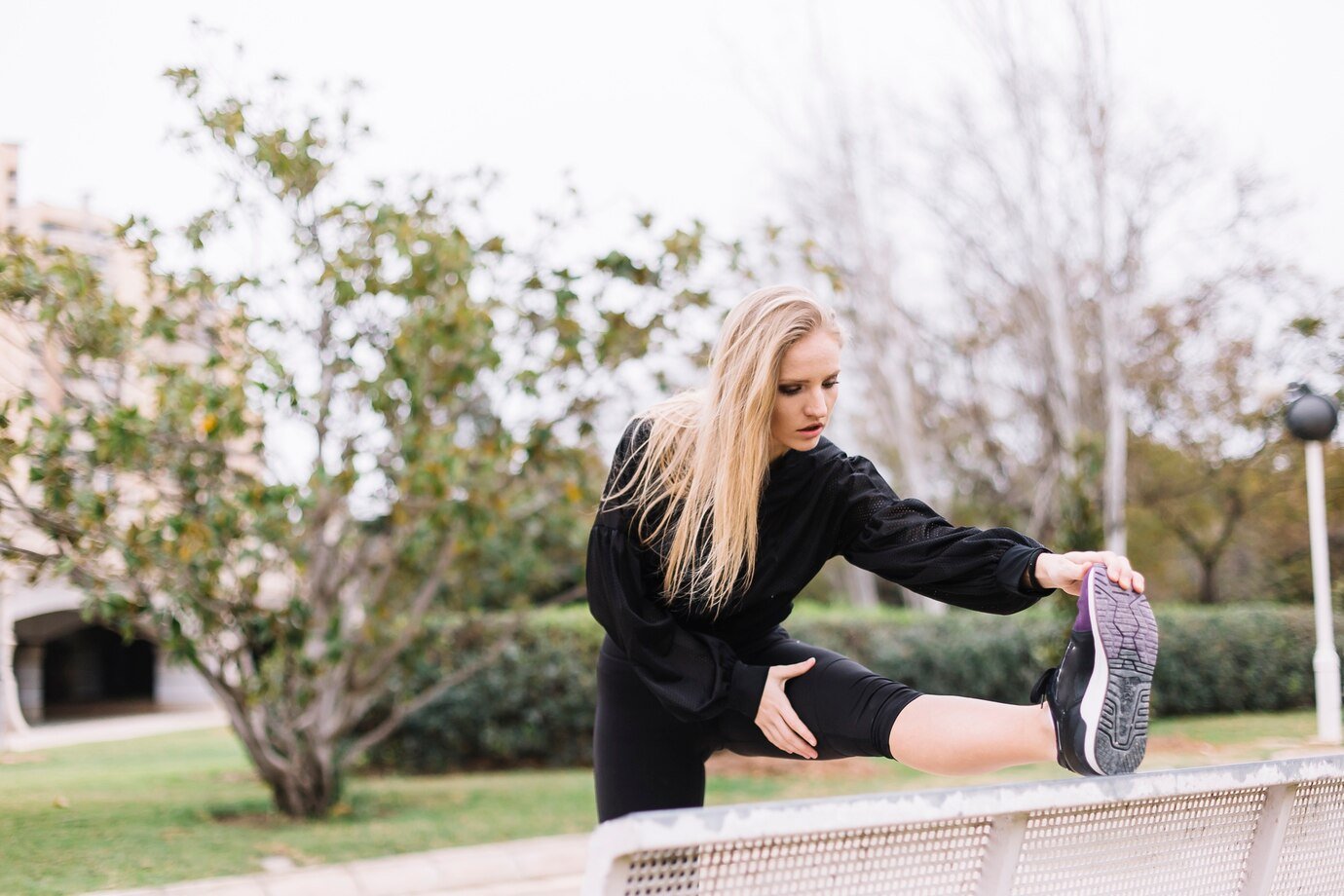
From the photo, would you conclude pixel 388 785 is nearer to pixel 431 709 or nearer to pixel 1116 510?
pixel 431 709

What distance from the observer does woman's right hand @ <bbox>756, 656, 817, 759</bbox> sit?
2.42 meters

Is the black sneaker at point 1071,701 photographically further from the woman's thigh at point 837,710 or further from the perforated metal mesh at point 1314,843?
the perforated metal mesh at point 1314,843

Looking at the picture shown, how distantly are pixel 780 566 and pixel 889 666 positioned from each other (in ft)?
28.0

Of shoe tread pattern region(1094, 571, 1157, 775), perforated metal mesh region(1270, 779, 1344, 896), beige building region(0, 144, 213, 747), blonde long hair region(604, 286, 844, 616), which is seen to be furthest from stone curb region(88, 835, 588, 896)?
shoe tread pattern region(1094, 571, 1157, 775)

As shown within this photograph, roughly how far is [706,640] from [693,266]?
3.95 meters

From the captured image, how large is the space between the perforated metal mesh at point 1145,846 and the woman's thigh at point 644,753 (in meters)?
1.03

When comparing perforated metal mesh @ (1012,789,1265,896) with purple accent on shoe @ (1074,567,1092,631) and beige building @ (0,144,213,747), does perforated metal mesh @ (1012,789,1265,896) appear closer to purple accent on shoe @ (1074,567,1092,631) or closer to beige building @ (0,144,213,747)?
purple accent on shoe @ (1074,567,1092,631)

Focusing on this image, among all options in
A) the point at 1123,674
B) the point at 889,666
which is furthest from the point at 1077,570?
the point at 889,666

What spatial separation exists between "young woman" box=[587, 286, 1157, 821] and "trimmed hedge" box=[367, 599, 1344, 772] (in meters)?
5.34

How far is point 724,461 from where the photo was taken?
2510 millimetres

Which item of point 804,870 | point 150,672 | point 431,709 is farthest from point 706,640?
point 150,672

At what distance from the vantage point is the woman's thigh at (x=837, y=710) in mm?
2289

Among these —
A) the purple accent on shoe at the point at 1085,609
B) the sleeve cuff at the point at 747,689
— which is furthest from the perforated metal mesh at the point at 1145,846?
the sleeve cuff at the point at 747,689

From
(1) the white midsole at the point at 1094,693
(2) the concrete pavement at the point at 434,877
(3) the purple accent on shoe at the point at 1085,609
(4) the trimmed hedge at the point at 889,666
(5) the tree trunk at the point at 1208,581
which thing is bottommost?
(5) the tree trunk at the point at 1208,581
